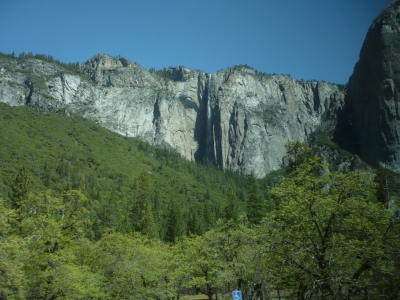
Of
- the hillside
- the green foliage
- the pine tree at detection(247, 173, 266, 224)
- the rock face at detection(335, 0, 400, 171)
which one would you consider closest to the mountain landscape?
the green foliage

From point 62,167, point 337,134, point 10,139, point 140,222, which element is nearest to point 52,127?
point 10,139

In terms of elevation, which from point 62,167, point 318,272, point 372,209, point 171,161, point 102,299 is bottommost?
point 102,299

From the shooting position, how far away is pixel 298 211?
16.1 m

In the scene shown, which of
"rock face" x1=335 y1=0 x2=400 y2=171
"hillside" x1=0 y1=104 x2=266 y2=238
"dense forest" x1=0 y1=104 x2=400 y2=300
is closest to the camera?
"dense forest" x1=0 y1=104 x2=400 y2=300

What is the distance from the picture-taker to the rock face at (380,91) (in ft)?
413

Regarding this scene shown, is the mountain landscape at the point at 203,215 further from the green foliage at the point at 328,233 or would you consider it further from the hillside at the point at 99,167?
the hillside at the point at 99,167

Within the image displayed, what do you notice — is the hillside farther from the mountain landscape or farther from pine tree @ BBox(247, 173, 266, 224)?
pine tree @ BBox(247, 173, 266, 224)

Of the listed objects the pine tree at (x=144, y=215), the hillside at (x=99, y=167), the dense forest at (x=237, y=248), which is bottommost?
the dense forest at (x=237, y=248)

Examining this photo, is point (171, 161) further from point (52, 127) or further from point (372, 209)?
point (372, 209)

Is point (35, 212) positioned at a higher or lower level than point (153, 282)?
higher

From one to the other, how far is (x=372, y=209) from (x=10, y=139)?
149 m

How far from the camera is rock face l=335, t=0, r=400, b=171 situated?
126m

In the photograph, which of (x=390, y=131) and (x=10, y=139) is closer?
(x=390, y=131)

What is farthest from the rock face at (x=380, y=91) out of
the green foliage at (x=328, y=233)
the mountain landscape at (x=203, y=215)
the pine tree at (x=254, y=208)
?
the green foliage at (x=328, y=233)
